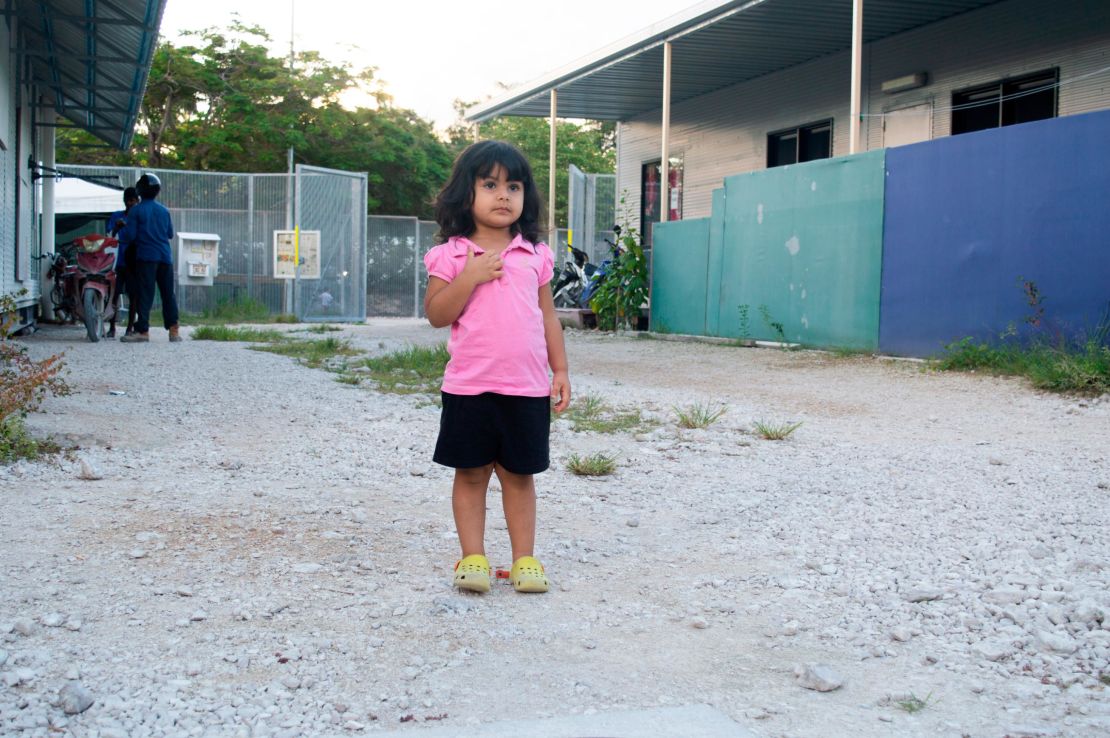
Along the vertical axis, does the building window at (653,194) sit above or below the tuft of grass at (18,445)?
above

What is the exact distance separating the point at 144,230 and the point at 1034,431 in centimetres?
937

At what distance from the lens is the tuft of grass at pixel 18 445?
181 inches

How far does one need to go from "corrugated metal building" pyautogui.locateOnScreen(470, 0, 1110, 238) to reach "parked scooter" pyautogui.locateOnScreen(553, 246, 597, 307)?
6.81 feet

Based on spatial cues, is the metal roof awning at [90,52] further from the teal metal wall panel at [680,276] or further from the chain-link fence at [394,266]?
the chain-link fence at [394,266]

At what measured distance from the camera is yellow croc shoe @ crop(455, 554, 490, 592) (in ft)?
10.1

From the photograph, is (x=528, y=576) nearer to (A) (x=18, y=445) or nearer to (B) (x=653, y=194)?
(A) (x=18, y=445)

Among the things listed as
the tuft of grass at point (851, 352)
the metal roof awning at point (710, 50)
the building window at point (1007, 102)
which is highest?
the metal roof awning at point (710, 50)

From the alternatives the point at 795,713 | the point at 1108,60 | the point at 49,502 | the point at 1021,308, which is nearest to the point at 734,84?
the point at 1108,60

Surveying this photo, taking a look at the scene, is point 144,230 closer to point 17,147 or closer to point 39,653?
point 17,147

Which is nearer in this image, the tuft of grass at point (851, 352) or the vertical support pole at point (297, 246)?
the tuft of grass at point (851, 352)

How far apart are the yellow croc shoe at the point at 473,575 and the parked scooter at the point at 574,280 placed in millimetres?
13689

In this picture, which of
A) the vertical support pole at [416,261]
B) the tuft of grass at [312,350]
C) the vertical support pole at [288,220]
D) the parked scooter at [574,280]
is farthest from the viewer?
the vertical support pole at [416,261]

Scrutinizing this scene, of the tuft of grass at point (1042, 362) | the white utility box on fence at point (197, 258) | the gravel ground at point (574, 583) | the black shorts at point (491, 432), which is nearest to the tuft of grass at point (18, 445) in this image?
the gravel ground at point (574, 583)

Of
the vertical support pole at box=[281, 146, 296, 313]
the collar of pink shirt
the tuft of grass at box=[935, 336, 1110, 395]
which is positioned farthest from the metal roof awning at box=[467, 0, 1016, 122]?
the collar of pink shirt
